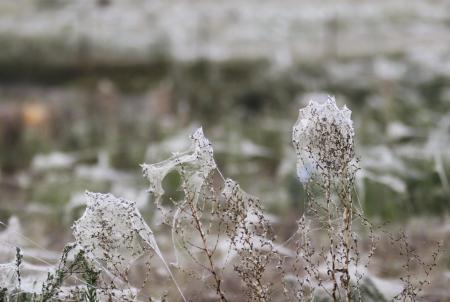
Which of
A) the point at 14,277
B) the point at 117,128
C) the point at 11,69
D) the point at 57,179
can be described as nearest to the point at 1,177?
the point at 57,179

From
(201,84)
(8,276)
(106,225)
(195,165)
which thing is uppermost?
(201,84)

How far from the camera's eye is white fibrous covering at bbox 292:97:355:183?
2857mm

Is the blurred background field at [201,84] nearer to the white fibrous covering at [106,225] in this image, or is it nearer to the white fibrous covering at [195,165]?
the white fibrous covering at [195,165]

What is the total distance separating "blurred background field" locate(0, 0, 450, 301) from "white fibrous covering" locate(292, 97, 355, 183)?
16.3ft

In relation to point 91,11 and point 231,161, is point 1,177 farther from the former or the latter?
point 91,11

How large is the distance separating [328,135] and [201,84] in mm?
11717

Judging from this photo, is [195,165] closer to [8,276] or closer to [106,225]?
[106,225]

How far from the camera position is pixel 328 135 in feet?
9.41

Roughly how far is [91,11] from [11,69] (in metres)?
2.18

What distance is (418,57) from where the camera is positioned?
1385 centimetres

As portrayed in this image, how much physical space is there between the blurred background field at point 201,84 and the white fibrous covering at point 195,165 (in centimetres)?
481

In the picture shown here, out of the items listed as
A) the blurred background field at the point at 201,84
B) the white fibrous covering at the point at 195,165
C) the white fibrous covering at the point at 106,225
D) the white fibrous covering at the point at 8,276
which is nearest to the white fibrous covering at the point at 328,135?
the white fibrous covering at the point at 195,165

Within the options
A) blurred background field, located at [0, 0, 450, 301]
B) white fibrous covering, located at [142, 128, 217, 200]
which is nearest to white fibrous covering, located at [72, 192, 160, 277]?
white fibrous covering, located at [142, 128, 217, 200]

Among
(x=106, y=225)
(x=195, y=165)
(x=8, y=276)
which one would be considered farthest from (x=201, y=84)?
(x=106, y=225)
